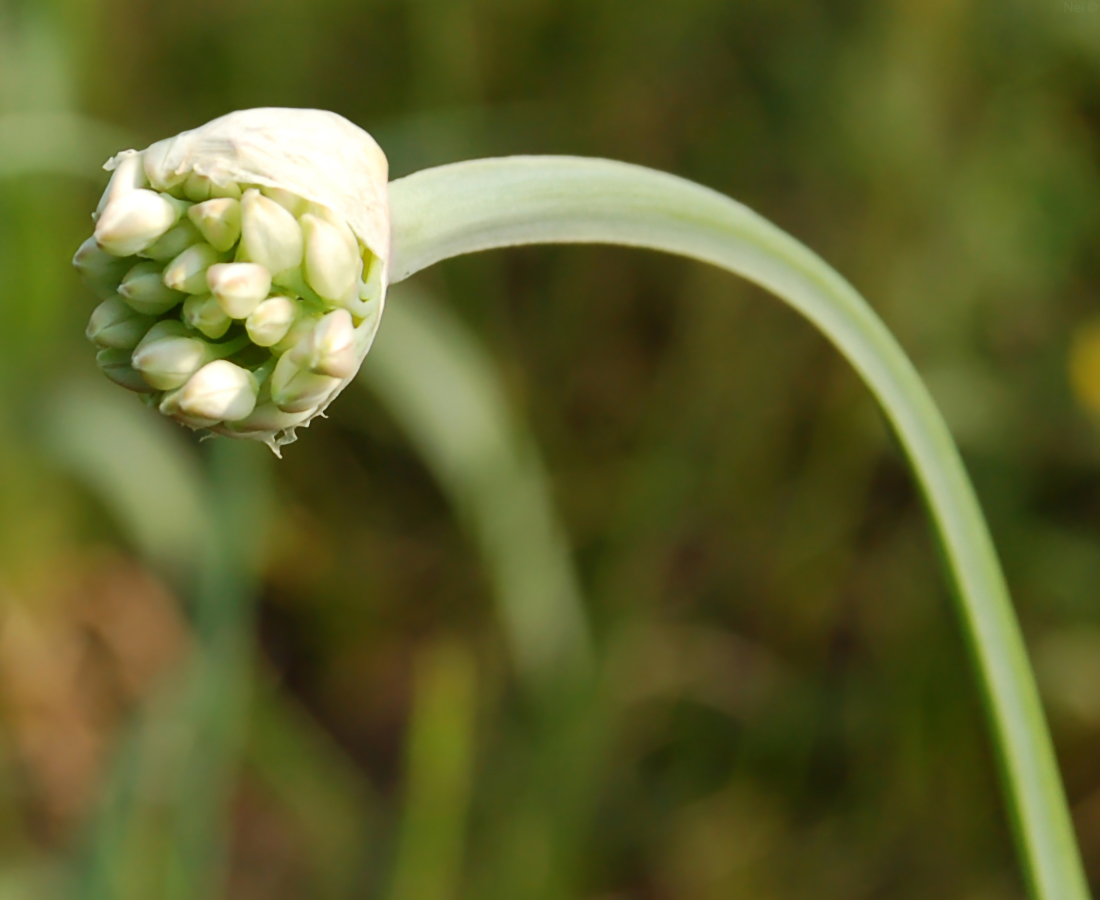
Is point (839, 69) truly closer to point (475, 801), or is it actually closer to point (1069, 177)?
point (1069, 177)

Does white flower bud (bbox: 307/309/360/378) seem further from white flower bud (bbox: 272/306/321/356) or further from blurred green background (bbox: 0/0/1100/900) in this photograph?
blurred green background (bbox: 0/0/1100/900)

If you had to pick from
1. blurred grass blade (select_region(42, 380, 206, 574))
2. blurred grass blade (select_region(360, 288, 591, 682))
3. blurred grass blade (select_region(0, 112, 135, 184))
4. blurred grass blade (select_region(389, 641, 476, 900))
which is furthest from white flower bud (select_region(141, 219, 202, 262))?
blurred grass blade (select_region(42, 380, 206, 574))

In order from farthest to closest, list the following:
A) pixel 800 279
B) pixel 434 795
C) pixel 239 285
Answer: pixel 434 795 → pixel 800 279 → pixel 239 285

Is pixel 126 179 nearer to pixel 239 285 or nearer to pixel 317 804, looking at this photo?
pixel 239 285

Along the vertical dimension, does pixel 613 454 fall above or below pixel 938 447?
above

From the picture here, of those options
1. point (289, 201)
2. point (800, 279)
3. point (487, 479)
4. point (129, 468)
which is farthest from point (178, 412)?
point (129, 468)

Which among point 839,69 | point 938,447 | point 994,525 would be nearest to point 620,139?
point 839,69
